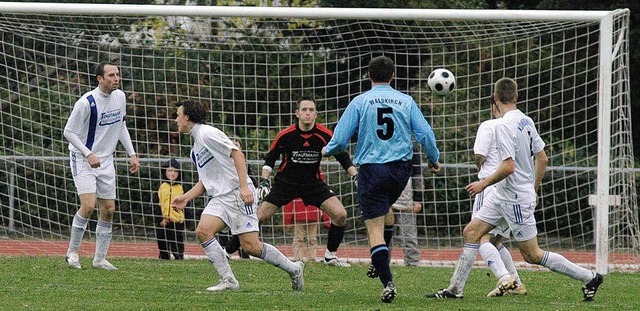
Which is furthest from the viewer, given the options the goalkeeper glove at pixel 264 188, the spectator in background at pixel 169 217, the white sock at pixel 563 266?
the spectator in background at pixel 169 217

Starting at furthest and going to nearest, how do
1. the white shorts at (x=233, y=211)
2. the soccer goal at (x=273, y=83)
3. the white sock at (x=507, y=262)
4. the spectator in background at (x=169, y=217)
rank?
1. the spectator in background at (x=169, y=217)
2. the soccer goal at (x=273, y=83)
3. the white sock at (x=507, y=262)
4. the white shorts at (x=233, y=211)

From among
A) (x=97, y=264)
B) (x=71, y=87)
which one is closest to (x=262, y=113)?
(x=71, y=87)

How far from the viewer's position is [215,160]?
1002 cm

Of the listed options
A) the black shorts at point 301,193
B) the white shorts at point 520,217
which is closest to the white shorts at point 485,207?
the white shorts at point 520,217

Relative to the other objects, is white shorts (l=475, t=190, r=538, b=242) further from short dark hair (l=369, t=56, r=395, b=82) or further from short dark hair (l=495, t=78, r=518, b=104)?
short dark hair (l=369, t=56, r=395, b=82)

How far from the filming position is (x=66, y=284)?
10656 millimetres

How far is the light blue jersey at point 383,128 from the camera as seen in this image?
9484 mm

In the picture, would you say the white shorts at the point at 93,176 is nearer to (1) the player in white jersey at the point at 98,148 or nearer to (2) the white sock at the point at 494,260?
(1) the player in white jersey at the point at 98,148

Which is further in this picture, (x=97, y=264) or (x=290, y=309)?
(x=97, y=264)

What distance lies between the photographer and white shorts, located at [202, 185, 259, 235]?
995 cm

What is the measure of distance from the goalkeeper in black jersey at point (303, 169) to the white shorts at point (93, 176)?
66.5 inches

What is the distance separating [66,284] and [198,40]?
17.4 feet

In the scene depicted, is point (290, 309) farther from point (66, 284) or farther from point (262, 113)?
point (262, 113)

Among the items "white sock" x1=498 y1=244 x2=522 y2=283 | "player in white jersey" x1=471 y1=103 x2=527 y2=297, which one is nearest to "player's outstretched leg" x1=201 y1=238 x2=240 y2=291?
"player in white jersey" x1=471 y1=103 x2=527 y2=297
